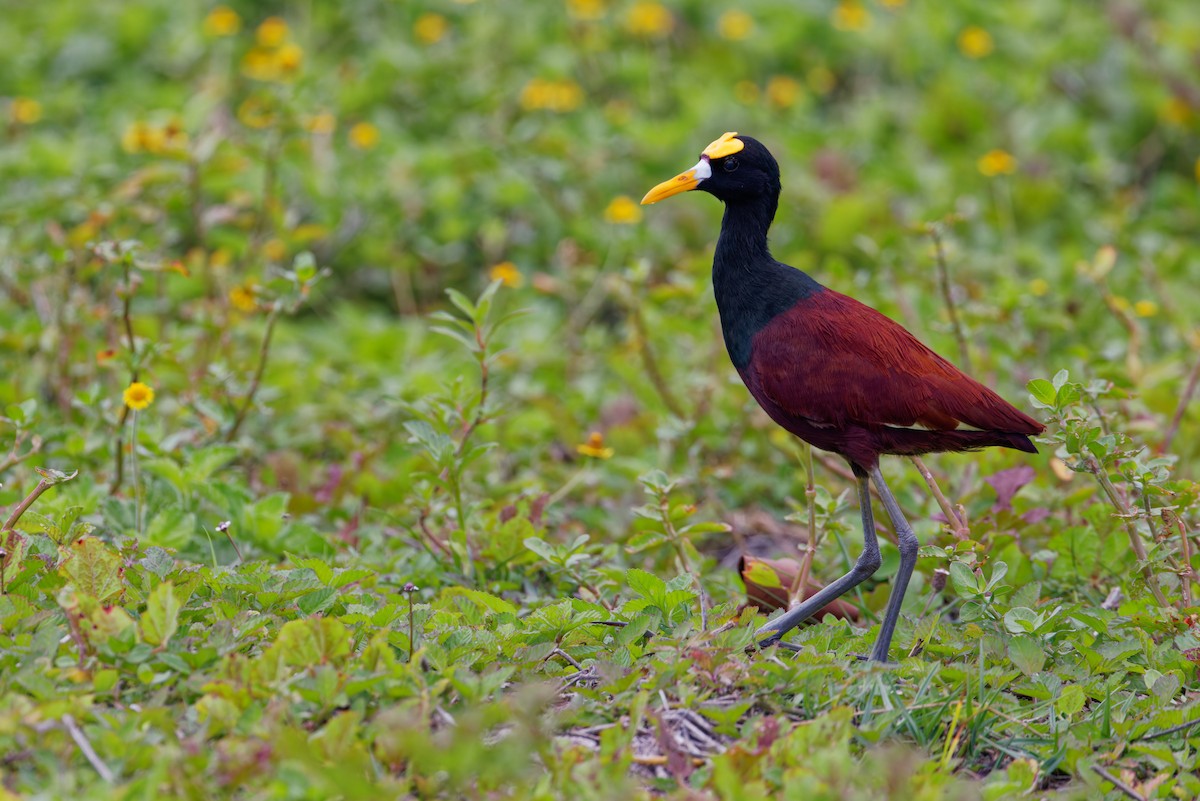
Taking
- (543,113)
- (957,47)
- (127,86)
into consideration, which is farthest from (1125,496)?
(127,86)

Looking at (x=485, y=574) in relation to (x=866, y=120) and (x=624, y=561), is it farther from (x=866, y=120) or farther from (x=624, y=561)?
Answer: (x=866, y=120)

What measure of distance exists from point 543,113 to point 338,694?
523 centimetres

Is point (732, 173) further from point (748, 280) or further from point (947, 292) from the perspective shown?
point (947, 292)

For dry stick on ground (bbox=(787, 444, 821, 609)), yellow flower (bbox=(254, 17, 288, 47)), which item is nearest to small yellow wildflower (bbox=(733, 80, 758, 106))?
yellow flower (bbox=(254, 17, 288, 47))

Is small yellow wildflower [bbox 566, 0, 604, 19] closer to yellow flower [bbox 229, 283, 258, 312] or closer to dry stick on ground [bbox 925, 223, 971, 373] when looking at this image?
yellow flower [bbox 229, 283, 258, 312]

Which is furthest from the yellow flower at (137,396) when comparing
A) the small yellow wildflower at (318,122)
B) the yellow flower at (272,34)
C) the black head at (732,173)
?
the yellow flower at (272,34)

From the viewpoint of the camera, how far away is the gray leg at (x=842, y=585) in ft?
12.3

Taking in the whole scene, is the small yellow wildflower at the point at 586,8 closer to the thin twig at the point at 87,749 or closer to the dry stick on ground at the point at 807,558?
the dry stick on ground at the point at 807,558

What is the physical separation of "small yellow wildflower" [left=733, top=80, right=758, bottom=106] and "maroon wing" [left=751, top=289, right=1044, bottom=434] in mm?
4755

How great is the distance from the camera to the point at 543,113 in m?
7.72

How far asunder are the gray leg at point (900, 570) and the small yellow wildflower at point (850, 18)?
5.57 meters

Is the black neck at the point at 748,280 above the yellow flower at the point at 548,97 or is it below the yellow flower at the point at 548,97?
above

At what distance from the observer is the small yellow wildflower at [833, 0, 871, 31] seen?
859 cm

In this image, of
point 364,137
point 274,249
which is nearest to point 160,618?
point 274,249
